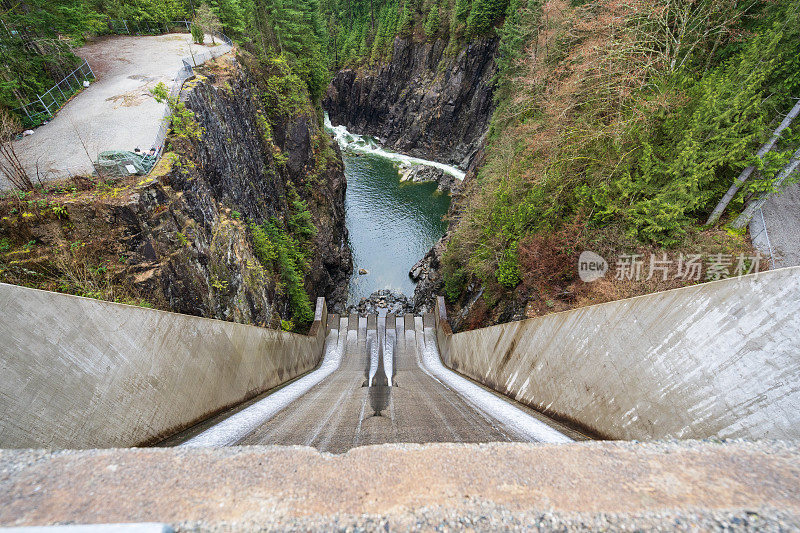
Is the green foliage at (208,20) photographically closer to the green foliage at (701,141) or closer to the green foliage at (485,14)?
the green foliage at (701,141)

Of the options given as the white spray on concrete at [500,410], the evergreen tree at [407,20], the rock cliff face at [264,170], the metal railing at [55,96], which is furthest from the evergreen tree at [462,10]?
the white spray on concrete at [500,410]

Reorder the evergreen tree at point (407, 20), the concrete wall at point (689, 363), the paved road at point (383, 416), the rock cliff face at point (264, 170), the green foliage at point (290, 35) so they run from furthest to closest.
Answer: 1. the evergreen tree at point (407, 20)
2. the green foliage at point (290, 35)
3. the rock cliff face at point (264, 170)
4. the paved road at point (383, 416)
5. the concrete wall at point (689, 363)

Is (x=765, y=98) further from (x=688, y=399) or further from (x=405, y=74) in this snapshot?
(x=405, y=74)

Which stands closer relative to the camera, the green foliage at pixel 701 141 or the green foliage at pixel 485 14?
the green foliage at pixel 701 141

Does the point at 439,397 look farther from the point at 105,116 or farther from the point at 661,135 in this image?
the point at 105,116

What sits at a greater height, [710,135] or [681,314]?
[710,135]

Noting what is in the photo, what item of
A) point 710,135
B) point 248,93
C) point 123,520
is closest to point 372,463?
point 123,520

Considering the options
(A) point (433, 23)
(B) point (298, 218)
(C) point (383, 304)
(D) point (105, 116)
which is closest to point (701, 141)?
(D) point (105, 116)

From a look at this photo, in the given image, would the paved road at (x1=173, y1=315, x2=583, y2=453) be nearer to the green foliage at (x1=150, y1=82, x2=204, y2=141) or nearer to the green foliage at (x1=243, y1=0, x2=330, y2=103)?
the green foliage at (x1=150, y1=82, x2=204, y2=141)
